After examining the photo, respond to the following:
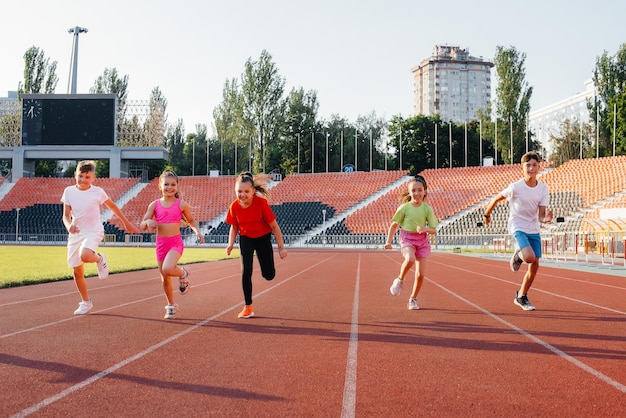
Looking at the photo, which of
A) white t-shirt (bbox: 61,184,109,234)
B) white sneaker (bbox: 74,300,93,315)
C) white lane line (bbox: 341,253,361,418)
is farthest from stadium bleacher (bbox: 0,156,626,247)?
white t-shirt (bbox: 61,184,109,234)

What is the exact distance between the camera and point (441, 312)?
25.3 feet

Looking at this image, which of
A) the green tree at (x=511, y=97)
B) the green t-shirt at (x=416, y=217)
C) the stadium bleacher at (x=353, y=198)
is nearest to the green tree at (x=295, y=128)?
the stadium bleacher at (x=353, y=198)

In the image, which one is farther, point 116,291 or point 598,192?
point 598,192

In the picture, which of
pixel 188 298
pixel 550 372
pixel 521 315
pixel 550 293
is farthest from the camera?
pixel 550 293

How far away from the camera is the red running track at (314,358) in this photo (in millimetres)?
3441

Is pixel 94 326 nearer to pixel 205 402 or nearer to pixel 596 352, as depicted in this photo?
pixel 205 402

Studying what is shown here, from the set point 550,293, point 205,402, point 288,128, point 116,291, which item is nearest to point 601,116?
point 288,128

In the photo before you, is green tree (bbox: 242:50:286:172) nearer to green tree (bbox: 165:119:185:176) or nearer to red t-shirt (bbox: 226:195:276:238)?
green tree (bbox: 165:119:185:176)

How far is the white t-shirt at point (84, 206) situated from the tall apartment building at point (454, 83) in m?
128

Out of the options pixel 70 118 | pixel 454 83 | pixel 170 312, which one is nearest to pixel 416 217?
pixel 170 312

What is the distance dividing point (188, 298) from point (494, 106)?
52.8 metres

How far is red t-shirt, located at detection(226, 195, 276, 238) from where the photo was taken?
686 cm

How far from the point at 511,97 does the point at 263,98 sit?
81.5 feet

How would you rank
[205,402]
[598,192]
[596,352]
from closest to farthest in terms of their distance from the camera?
[205,402]
[596,352]
[598,192]
